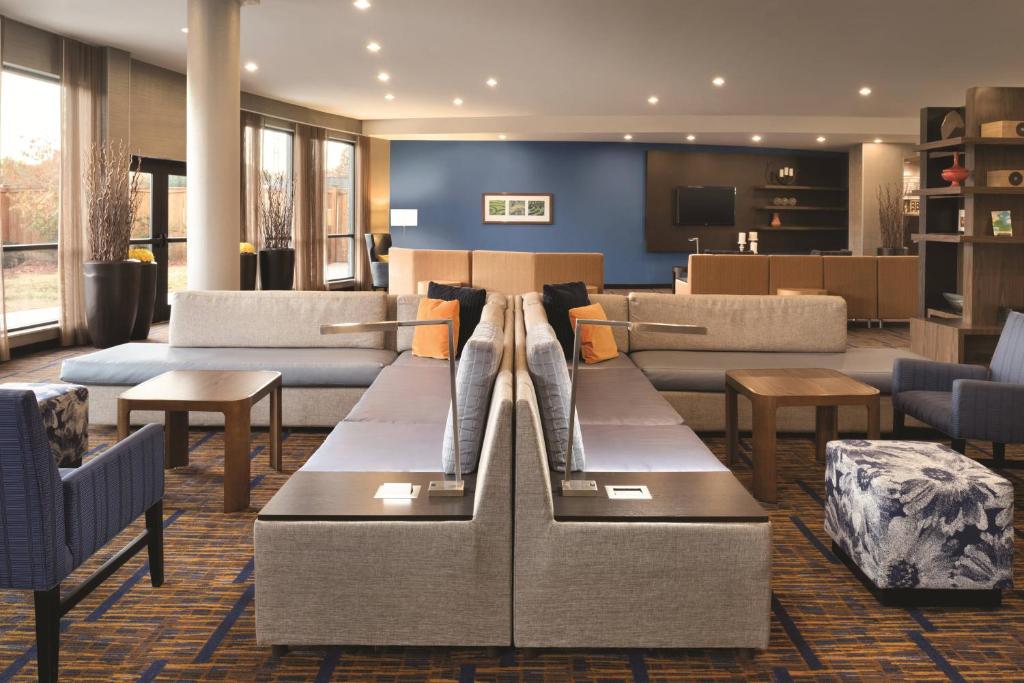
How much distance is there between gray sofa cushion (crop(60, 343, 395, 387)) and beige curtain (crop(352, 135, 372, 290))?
10.5m

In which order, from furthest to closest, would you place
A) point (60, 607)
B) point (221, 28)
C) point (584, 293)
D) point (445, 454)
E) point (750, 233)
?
point (750, 233) → point (221, 28) → point (584, 293) → point (445, 454) → point (60, 607)

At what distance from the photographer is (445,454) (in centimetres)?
318

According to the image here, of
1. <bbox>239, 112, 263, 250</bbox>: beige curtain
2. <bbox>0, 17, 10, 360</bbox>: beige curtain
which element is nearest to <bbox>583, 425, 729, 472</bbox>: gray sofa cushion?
<bbox>0, 17, 10, 360</bbox>: beige curtain

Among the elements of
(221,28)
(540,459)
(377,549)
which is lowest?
(377,549)

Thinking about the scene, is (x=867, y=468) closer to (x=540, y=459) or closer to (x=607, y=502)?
(x=607, y=502)

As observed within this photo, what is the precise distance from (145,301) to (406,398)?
223 inches

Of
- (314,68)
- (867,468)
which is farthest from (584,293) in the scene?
(314,68)

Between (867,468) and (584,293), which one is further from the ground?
(584,293)

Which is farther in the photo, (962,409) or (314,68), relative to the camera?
(314,68)

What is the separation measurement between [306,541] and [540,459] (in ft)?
2.30

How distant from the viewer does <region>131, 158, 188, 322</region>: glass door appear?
1047 cm

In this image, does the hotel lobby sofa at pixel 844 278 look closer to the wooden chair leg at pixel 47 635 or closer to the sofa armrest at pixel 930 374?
the sofa armrest at pixel 930 374

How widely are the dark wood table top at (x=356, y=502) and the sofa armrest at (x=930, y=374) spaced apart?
9.56 ft

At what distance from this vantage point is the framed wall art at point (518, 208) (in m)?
17.1
